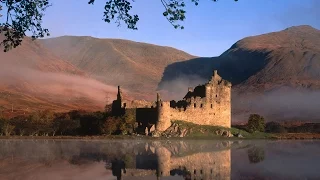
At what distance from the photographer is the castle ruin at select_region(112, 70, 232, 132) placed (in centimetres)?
6762

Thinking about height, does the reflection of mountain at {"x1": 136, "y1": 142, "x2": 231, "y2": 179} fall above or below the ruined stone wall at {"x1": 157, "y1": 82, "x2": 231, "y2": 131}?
below

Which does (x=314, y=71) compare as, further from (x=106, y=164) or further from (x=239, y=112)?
(x=106, y=164)

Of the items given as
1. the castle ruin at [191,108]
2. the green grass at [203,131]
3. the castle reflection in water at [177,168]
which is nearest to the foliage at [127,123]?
the castle ruin at [191,108]

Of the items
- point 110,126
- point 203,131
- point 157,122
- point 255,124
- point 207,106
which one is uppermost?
point 207,106

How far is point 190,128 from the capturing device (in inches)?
2719

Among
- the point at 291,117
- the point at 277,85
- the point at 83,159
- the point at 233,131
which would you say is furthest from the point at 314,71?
the point at 83,159

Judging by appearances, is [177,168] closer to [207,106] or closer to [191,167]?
[191,167]

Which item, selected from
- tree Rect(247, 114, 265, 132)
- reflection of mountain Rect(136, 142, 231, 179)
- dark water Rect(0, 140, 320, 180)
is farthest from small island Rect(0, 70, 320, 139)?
reflection of mountain Rect(136, 142, 231, 179)

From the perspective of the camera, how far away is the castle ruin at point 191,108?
222 ft

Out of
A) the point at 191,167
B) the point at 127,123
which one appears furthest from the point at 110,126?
the point at 191,167

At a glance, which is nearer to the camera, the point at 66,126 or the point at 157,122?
the point at 157,122

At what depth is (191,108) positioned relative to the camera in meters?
72.4

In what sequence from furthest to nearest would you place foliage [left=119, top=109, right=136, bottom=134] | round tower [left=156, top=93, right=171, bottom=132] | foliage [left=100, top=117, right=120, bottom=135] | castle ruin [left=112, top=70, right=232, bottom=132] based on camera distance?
castle ruin [left=112, top=70, right=232, bottom=132], foliage [left=100, top=117, right=120, bottom=135], foliage [left=119, top=109, right=136, bottom=134], round tower [left=156, top=93, right=171, bottom=132]

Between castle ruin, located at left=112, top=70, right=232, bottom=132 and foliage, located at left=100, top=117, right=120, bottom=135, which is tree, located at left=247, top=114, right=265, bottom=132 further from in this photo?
foliage, located at left=100, top=117, right=120, bottom=135
